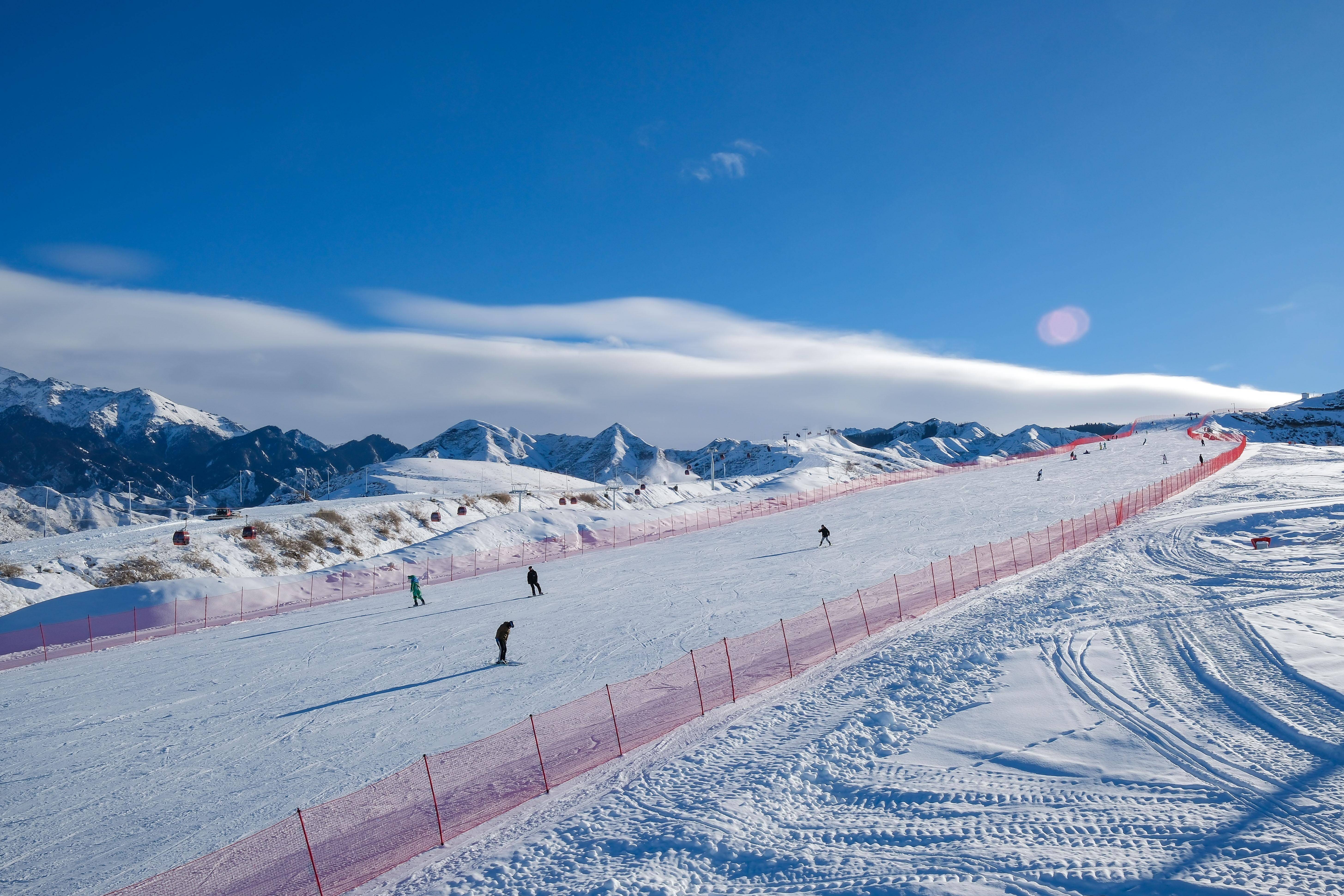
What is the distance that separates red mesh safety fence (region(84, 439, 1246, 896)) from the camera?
870 centimetres

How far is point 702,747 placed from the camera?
38.0 feet

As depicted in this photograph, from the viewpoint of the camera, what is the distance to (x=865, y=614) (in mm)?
19406

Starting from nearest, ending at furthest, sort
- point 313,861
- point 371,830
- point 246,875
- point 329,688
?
1. point 313,861
2. point 246,875
3. point 371,830
4. point 329,688

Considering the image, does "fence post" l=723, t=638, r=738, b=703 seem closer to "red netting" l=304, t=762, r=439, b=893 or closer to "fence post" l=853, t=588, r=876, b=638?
"fence post" l=853, t=588, r=876, b=638

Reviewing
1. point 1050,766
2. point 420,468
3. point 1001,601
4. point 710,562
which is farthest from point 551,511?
point 420,468

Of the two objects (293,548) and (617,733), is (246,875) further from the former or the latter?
(293,548)

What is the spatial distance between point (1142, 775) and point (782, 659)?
8.08m

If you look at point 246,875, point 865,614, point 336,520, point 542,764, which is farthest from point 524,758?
point 336,520

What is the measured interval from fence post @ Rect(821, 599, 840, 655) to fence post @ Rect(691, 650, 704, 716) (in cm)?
355

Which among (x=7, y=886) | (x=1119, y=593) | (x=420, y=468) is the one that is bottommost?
(x=1119, y=593)

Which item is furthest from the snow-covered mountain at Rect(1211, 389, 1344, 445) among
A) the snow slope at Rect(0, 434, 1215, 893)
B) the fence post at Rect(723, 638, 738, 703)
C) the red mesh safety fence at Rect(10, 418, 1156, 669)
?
the fence post at Rect(723, 638, 738, 703)

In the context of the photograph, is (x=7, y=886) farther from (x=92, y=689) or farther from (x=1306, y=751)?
(x=1306, y=751)

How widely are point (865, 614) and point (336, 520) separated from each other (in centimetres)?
4569

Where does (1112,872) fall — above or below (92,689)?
below
